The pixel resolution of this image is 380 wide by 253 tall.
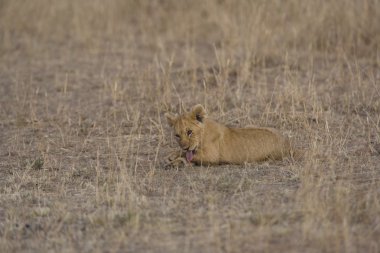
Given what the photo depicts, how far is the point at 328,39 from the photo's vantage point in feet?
41.6

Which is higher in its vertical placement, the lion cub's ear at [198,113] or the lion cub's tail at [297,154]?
the lion cub's ear at [198,113]

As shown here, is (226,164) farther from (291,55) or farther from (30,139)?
(291,55)

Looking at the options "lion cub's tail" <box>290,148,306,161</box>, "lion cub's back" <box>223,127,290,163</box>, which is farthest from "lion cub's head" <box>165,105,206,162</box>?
"lion cub's tail" <box>290,148,306,161</box>

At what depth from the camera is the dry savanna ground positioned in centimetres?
591

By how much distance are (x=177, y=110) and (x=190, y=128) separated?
2.60 meters

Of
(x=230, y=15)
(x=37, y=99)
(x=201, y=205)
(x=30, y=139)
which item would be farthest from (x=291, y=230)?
(x=230, y=15)

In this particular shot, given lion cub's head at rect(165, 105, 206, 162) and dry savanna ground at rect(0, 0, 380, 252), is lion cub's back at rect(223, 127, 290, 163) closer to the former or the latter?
dry savanna ground at rect(0, 0, 380, 252)

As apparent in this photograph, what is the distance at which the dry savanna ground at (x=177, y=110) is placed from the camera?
19.4 feet

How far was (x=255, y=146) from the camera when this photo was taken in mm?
7957

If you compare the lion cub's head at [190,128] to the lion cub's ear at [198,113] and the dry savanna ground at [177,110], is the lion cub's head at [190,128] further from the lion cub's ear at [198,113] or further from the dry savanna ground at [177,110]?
the dry savanna ground at [177,110]

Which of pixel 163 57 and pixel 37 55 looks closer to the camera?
pixel 163 57

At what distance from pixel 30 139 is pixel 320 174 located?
3884mm

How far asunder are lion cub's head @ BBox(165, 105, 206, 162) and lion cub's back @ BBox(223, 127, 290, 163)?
0.33 metres

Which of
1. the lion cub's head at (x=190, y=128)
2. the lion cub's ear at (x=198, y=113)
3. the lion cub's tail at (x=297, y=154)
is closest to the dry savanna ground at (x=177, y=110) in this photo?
the lion cub's tail at (x=297, y=154)
